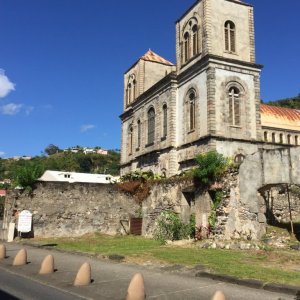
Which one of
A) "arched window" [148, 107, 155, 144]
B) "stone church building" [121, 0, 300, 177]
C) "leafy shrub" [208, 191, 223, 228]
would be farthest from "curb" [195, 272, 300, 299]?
"arched window" [148, 107, 155, 144]

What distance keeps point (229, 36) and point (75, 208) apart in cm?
1802

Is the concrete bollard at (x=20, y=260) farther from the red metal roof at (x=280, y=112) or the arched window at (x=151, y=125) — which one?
the red metal roof at (x=280, y=112)

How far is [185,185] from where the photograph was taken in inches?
821

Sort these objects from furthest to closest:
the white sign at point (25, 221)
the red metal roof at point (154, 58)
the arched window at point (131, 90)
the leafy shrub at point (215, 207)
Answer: the arched window at point (131, 90), the red metal roof at point (154, 58), the white sign at point (25, 221), the leafy shrub at point (215, 207)

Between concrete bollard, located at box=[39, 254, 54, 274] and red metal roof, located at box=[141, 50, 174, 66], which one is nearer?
concrete bollard, located at box=[39, 254, 54, 274]

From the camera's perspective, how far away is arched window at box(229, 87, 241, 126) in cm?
2886

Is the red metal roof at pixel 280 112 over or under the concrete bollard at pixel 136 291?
over

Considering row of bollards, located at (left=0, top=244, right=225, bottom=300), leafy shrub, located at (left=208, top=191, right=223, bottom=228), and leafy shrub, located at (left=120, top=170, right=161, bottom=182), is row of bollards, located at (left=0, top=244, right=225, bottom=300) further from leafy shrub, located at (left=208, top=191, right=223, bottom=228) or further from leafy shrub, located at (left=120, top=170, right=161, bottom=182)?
leafy shrub, located at (left=120, top=170, right=161, bottom=182)

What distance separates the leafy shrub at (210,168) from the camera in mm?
18297

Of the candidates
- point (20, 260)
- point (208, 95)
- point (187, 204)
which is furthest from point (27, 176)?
point (208, 95)

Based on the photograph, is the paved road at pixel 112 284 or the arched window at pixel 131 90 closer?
the paved road at pixel 112 284

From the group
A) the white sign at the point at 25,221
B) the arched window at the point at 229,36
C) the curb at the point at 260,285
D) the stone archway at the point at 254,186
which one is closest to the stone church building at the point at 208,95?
the arched window at the point at 229,36

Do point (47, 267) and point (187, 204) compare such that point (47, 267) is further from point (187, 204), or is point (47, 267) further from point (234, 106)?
point (234, 106)

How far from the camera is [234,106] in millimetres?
29281
